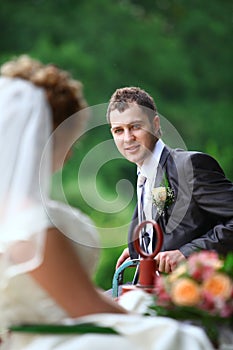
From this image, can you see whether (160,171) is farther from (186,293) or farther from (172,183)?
(186,293)

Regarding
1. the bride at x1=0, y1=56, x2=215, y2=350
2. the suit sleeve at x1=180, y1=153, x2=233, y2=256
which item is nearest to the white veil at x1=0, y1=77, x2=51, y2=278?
the bride at x1=0, y1=56, x2=215, y2=350

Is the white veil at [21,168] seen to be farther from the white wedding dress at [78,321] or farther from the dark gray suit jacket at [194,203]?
the dark gray suit jacket at [194,203]

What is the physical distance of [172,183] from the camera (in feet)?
12.8

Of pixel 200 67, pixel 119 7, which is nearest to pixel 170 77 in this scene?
pixel 200 67

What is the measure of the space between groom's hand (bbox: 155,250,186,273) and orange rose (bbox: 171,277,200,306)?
0.96m

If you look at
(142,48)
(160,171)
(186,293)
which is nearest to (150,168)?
(160,171)

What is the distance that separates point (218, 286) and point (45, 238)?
0.53 metres

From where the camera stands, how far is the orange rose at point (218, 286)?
2607mm

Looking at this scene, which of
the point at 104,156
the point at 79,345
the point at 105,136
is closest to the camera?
the point at 79,345

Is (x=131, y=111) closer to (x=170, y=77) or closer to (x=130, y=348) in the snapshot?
(x=130, y=348)

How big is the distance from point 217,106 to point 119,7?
210cm

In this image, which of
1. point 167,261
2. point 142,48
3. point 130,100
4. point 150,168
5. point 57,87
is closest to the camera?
point 57,87

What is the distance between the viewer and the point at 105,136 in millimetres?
12172

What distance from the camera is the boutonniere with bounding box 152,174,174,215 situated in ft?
Answer: 12.6
